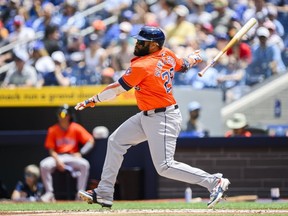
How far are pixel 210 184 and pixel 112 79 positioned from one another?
18.9 feet

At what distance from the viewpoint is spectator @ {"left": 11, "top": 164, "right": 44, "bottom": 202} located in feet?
42.8

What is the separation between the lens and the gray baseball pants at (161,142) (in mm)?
8516

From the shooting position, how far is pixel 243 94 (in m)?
14.1

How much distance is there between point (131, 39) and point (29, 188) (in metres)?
3.95

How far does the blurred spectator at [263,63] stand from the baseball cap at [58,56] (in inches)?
134

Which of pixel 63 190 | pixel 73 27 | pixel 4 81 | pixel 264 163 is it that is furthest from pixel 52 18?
pixel 264 163

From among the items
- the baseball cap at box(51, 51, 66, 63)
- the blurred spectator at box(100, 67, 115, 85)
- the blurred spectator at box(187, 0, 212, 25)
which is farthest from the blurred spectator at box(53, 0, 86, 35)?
the blurred spectator at box(100, 67, 115, 85)

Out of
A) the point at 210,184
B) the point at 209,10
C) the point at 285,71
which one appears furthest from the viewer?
the point at 209,10

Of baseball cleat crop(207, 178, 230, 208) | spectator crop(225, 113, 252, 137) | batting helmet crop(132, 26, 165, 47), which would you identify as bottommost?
baseball cleat crop(207, 178, 230, 208)

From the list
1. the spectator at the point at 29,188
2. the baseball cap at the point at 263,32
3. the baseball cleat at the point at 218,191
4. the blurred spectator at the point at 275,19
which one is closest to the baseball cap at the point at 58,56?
the spectator at the point at 29,188

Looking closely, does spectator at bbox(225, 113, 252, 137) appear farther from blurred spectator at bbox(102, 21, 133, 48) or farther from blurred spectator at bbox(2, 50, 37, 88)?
blurred spectator at bbox(2, 50, 37, 88)

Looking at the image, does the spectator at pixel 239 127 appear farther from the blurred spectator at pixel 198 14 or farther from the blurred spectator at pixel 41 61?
the blurred spectator at pixel 41 61

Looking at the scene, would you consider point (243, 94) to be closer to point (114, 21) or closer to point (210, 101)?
point (210, 101)

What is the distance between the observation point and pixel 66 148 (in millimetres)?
13336
